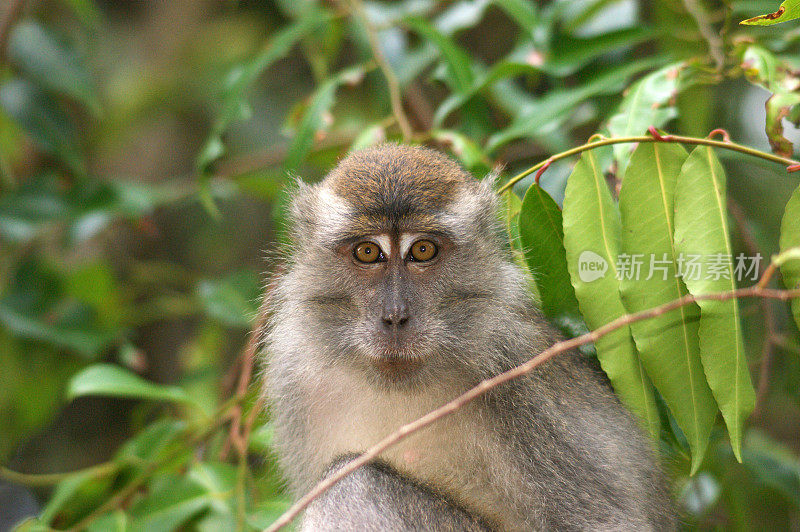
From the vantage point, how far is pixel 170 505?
12.1 feet

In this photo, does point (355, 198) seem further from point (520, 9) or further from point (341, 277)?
point (520, 9)

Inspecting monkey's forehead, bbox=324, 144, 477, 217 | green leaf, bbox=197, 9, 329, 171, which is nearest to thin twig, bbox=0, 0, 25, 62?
green leaf, bbox=197, 9, 329, 171

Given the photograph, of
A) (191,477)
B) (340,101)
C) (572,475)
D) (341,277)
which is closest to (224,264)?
(340,101)

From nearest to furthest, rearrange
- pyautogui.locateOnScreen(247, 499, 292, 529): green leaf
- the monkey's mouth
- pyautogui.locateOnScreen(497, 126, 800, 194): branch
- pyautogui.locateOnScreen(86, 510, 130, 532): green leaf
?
1. pyautogui.locateOnScreen(497, 126, 800, 194): branch
2. the monkey's mouth
3. pyautogui.locateOnScreen(247, 499, 292, 529): green leaf
4. pyautogui.locateOnScreen(86, 510, 130, 532): green leaf

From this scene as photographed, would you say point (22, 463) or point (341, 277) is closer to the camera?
point (341, 277)

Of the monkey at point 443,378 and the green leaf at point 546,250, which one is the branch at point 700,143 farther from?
the monkey at point 443,378

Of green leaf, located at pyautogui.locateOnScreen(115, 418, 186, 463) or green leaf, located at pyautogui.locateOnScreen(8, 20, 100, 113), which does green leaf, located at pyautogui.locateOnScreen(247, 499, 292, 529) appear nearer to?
green leaf, located at pyautogui.locateOnScreen(115, 418, 186, 463)

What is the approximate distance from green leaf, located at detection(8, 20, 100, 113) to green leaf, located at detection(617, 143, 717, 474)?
3.52 m

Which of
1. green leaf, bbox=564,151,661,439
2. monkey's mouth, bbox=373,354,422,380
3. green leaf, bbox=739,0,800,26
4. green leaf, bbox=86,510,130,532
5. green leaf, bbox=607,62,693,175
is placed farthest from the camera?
green leaf, bbox=86,510,130,532

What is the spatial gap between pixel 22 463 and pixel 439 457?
4587 millimetres

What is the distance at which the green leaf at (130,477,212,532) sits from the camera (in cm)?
363

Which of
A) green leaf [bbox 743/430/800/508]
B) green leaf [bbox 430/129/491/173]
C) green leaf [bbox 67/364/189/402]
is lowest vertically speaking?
green leaf [bbox 743/430/800/508]

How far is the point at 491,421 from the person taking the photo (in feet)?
9.52

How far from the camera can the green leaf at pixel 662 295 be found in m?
2.54
